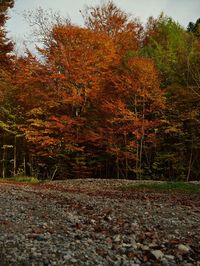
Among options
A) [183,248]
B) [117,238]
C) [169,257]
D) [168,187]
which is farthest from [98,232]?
[168,187]

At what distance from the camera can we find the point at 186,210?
513 inches

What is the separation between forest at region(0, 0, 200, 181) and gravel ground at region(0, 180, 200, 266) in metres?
13.0

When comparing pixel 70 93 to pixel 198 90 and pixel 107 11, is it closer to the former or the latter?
pixel 198 90

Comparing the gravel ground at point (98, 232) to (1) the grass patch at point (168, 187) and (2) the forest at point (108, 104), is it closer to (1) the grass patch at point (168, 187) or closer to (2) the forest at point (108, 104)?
(1) the grass patch at point (168, 187)

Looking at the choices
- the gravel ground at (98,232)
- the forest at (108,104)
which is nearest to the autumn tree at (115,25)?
the forest at (108,104)

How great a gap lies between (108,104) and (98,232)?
17634 millimetres

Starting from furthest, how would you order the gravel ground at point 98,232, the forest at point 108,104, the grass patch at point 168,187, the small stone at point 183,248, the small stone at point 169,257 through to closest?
the forest at point 108,104, the grass patch at point 168,187, the small stone at point 183,248, the small stone at point 169,257, the gravel ground at point 98,232

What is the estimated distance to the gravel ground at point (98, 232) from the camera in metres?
7.32

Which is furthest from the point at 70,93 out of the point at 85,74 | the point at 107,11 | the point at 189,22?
the point at 189,22

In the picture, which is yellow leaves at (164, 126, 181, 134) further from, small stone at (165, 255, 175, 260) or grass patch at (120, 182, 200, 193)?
small stone at (165, 255, 175, 260)

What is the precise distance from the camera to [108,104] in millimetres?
26656

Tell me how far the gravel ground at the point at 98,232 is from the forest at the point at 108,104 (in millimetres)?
13043

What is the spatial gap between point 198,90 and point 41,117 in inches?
454

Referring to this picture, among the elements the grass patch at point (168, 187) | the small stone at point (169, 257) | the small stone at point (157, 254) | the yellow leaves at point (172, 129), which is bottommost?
the small stone at point (169, 257)
